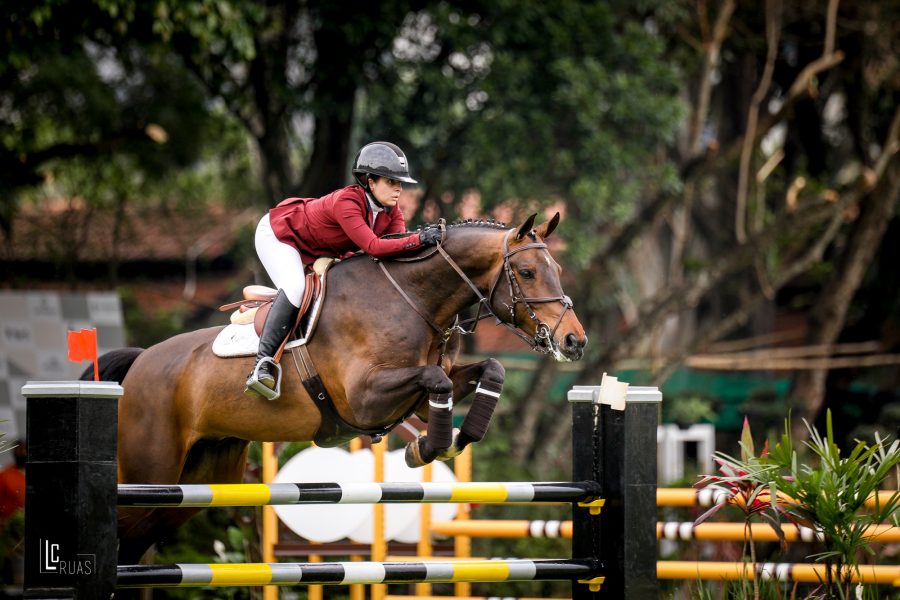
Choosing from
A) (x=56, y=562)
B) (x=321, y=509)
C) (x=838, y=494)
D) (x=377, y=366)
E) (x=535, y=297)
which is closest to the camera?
(x=56, y=562)

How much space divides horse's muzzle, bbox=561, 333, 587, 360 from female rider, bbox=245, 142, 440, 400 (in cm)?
88

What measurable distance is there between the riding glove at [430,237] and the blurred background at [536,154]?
248 inches

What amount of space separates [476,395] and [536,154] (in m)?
8.47

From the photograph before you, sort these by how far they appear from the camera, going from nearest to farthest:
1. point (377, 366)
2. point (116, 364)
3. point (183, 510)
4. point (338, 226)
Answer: point (377, 366) → point (338, 226) → point (183, 510) → point (116, 364)

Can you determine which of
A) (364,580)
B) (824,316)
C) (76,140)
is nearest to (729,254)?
(824,316)

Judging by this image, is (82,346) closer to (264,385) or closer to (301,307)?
(264,385)

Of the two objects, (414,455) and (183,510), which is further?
(183,510)

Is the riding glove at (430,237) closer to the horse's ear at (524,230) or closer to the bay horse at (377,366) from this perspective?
the bay horse at (377,366)

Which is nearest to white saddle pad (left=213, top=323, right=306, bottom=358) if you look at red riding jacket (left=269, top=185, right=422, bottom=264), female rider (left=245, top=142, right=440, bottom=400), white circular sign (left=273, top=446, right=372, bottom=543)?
female rider (left=245, top=142, right=440, bottom=400)

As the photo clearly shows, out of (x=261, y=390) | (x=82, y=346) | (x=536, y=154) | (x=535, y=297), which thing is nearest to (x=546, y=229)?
(x=535, y=297)

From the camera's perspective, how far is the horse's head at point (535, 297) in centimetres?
498

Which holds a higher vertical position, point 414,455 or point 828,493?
point 414,455

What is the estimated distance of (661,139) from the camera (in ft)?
45.5

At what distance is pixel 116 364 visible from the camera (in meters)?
6.19
